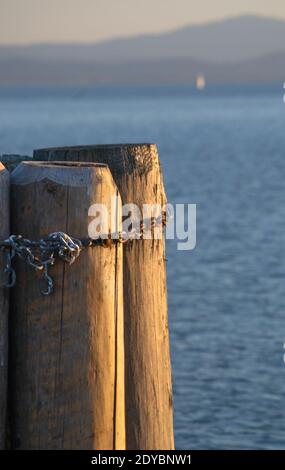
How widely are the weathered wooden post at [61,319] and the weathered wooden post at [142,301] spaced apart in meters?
0.36

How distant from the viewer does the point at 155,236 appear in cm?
533

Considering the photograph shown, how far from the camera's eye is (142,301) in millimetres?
5309

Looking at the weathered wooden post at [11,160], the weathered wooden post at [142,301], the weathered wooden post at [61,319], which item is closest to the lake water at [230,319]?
the weathered wooden post at [142,301]

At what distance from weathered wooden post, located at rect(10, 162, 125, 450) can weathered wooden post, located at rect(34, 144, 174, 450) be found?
0.36 m

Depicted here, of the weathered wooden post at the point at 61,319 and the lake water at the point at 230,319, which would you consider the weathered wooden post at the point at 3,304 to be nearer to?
the weathered wooden post at the point at 61,319

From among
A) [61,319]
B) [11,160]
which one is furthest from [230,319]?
[61,319]

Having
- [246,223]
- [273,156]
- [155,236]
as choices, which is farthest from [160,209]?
[273,156]

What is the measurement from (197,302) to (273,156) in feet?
201

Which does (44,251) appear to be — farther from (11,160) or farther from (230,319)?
(230,319)

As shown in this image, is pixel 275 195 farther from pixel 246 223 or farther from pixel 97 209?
pixel 97 209

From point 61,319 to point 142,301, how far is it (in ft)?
2.01

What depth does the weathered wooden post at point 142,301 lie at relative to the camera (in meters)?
5.26

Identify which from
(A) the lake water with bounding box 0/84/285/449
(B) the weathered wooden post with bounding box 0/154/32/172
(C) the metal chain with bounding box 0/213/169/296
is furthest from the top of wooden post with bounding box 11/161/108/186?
(A) the lake water with bounding box 0/84/285/449

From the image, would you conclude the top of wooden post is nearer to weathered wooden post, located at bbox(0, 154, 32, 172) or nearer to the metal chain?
the metal chain
